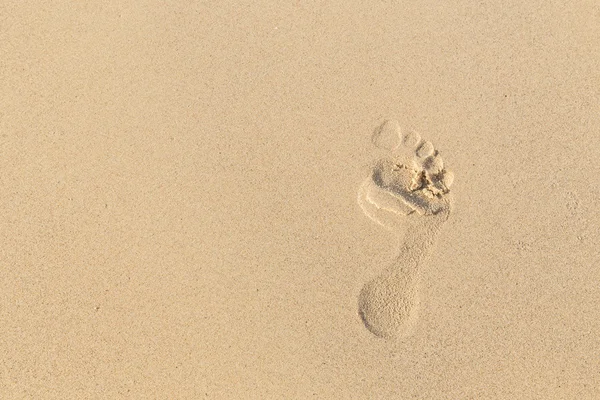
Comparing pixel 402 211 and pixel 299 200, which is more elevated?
pixel 402 211

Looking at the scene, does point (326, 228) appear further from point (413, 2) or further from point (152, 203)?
point (413, 2)

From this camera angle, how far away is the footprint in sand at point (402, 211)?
7.10 feet

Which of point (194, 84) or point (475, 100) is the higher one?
point (475, 100)

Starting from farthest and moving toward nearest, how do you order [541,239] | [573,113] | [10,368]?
1. [573,113]
2. [541,239]
3. [10,368]

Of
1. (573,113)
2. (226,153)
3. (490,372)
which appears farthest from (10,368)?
(573,113)

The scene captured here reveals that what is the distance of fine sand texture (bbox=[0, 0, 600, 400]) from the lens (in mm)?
2113

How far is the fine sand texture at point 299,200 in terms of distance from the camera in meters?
2.11

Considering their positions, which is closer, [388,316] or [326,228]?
[388,316]

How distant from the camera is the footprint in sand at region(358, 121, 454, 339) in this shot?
2.16 meters

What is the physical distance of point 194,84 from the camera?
8.30 feet

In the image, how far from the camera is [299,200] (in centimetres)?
235

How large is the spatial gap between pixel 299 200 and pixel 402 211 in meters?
0.41

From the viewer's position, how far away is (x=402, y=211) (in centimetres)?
229

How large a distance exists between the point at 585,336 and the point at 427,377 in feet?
1.98
